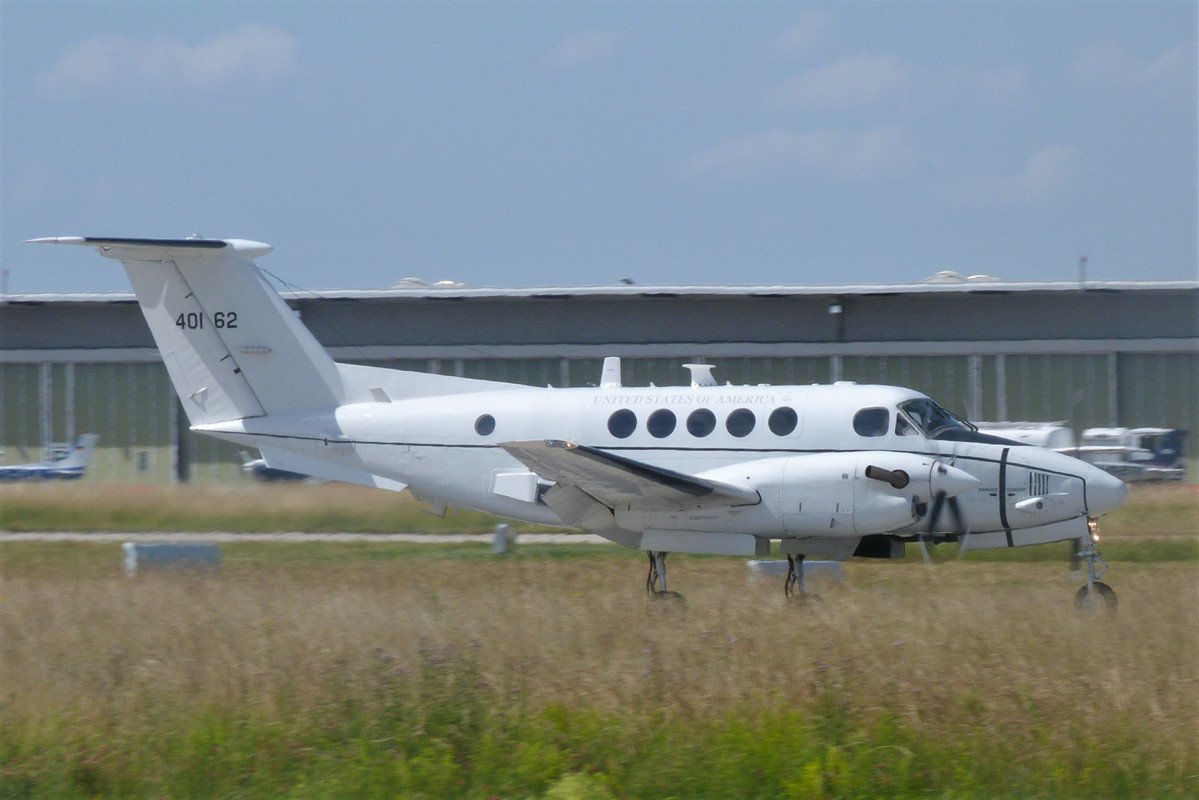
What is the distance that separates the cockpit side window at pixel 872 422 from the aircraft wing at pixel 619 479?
4.39ft

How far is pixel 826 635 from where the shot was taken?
32.2 ft

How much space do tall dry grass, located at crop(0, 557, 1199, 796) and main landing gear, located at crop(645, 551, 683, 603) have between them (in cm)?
35

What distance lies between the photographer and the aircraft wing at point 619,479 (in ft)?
40.6

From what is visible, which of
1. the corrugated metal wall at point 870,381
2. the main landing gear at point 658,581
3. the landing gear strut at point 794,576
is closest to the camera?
the main landing gear at point 658,581

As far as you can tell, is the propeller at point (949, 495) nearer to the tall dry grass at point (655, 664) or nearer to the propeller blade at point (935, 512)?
the propeller blade at point (935, 512)

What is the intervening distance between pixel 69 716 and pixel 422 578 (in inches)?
313

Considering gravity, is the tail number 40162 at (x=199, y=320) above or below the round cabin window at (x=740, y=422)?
above

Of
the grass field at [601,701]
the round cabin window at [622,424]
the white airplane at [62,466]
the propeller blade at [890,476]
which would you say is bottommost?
the grass field at [601,701]

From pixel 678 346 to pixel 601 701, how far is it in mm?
23186

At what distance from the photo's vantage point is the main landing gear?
12688mm

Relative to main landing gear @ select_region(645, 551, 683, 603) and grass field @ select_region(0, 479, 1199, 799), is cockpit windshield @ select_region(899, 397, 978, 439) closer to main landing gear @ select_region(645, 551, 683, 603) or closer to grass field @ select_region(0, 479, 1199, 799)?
grass field @ select_region(0, 479, 1199, 799)

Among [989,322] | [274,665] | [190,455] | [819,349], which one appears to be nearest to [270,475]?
[190,455]

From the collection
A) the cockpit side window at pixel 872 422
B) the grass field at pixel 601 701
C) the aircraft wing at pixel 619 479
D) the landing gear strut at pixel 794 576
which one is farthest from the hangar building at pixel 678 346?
the grass field at pixel 601 701

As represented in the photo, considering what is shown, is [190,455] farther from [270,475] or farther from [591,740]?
[591,740]
